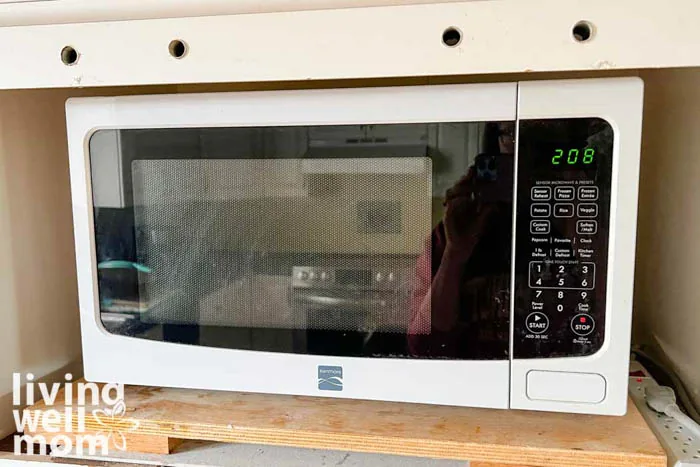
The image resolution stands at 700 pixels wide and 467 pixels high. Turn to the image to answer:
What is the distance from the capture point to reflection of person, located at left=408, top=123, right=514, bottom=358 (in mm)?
563

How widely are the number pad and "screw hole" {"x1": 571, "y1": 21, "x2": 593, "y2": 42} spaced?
0.20 meters

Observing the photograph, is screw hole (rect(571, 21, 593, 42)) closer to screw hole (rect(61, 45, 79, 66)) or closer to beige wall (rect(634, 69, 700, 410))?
beige wall (rect(634, 69, 700, 410))

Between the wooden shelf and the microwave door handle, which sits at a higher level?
the microwave door handle

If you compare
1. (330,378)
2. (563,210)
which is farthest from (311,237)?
(563,210)

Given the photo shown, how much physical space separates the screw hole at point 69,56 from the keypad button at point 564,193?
490 millimetres

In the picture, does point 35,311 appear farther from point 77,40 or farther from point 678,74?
point 678,74

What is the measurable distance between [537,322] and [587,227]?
103 millimetres

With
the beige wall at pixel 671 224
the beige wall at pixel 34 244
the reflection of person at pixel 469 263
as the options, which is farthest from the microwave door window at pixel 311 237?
the beige wall at pixel 671 224

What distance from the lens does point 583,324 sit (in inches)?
22.4

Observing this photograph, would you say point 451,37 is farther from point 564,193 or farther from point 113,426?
point 113,426

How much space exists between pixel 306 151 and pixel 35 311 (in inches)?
16.7

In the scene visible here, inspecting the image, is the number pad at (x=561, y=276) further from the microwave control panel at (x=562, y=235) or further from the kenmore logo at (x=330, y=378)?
the kenmore logo at (x=330, y=378)

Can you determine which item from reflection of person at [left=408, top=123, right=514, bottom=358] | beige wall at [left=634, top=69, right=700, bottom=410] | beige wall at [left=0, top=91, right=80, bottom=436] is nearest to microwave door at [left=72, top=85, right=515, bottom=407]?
reflection of person at [left=408, top=123, right=514, bottom=358]

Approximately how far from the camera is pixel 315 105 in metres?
0.59
